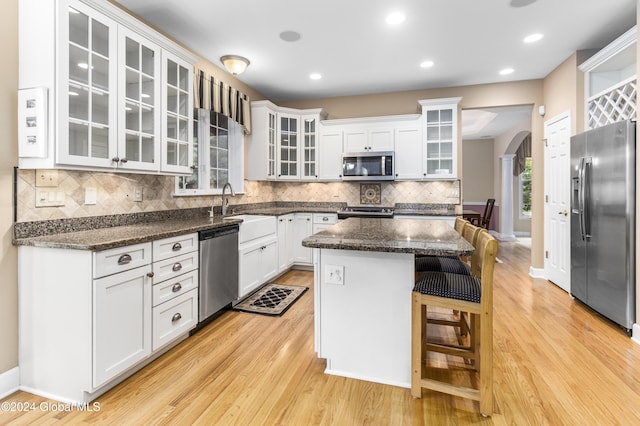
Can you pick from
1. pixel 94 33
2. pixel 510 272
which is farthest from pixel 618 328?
pixel 94 33

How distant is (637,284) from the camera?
255cm

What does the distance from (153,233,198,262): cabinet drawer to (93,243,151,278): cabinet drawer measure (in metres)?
0.07

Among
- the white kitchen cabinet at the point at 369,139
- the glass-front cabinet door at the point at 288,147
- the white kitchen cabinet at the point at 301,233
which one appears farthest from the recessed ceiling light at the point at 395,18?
the white kitchen cabinet at the point at 301,233

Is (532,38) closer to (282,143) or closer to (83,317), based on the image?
(282,143)

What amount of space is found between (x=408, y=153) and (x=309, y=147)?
1.56m

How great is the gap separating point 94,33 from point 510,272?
5521 mm

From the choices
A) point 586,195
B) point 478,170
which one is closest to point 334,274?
point 586,195

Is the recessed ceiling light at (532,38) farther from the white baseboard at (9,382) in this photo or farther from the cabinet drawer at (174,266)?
the white baseboard at (9,382)

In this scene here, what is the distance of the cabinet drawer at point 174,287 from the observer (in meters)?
2.18

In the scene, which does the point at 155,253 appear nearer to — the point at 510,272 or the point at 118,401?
the point at 118,401

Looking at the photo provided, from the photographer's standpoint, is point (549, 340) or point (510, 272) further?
point (510, 272)

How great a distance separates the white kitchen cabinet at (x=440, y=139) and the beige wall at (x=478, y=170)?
5220 mm

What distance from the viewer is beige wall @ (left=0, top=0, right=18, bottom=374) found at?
1.83 metres

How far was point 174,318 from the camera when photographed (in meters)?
2.36
